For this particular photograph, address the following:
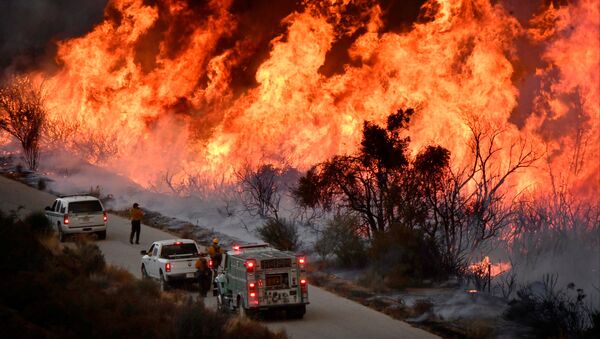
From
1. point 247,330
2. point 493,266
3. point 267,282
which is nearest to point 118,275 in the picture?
point 267,282

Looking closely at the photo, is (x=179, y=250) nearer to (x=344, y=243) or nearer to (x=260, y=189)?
(x=344, y=243)

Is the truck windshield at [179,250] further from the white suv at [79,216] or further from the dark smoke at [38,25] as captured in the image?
the dark smoke at [38,25]

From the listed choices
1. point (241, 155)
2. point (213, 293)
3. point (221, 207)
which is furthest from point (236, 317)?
point (241, 155)

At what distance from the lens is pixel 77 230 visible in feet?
129

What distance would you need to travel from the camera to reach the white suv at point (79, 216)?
3931cm

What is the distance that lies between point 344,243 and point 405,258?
141 inches

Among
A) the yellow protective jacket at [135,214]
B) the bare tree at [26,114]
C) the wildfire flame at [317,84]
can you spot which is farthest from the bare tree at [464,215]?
the bare tree at [26,114]

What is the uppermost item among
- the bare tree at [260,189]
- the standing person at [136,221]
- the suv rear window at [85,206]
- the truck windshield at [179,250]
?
the bare tree at [260,189]

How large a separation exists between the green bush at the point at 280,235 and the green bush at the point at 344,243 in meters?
1.31

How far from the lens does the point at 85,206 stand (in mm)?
39719

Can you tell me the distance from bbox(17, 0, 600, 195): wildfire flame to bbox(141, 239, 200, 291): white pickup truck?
59.6 ft

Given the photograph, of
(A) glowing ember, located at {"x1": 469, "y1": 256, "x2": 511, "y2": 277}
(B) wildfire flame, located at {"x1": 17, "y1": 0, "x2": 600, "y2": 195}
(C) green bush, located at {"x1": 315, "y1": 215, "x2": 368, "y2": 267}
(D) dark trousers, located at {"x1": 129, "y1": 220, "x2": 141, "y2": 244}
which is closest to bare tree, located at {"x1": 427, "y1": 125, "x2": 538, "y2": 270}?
(A) glowing ember, located at {"x1": 469, "y1": 256, "x2": 511, "y2": 277}

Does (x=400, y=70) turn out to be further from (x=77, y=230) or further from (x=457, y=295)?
(x=457, y=295)

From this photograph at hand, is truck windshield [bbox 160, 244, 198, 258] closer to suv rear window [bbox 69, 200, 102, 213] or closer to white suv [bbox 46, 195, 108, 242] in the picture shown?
white suv [bbox 46, 195, 108, 242]
